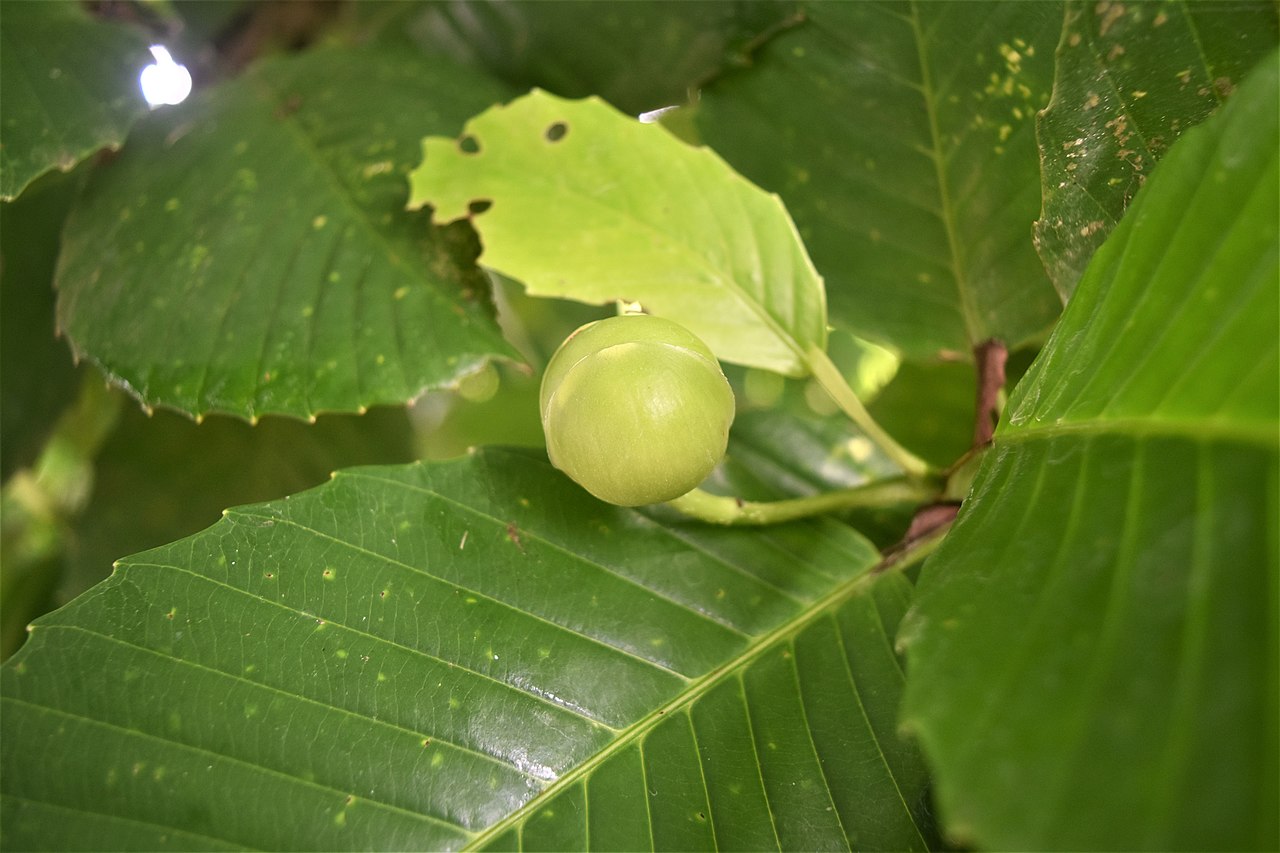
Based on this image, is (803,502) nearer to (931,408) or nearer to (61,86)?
(931,408)

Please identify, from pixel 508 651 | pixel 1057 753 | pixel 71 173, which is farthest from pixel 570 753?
pixel 71 173

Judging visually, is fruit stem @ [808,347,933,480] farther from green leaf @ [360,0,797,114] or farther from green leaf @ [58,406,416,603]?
green leaf @ [58,406,416,603]

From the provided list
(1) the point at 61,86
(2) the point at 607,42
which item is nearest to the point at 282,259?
(1) the point at 61,86

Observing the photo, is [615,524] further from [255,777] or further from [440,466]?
[255,777]

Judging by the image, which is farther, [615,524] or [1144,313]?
[615,524]

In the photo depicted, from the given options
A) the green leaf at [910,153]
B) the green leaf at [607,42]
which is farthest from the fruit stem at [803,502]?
the green leaf at [607,42]
